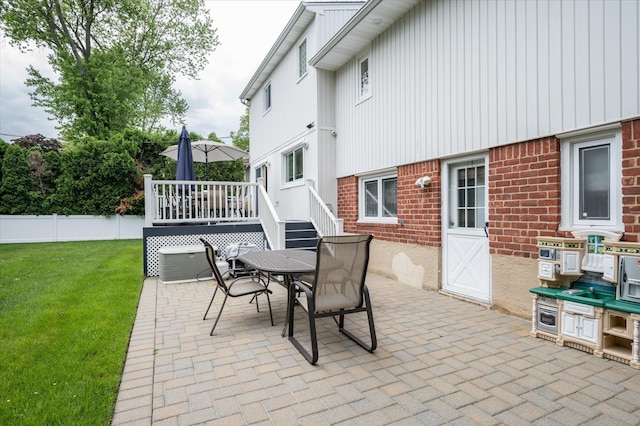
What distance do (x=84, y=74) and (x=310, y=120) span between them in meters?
15.6

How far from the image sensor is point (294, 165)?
10117mm

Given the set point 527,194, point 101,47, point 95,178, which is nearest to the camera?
point 527,194

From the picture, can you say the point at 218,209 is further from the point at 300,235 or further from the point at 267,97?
the point at 267,97

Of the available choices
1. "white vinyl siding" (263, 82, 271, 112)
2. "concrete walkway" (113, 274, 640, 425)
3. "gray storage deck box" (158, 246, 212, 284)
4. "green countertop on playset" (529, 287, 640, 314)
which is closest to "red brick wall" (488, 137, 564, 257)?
"green countertop on playset" (529, 287, 640, 314)

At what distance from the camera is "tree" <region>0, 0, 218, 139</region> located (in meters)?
16.7

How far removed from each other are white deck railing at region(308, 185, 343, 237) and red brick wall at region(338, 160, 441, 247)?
855 millimetres

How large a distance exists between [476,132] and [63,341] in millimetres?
5788

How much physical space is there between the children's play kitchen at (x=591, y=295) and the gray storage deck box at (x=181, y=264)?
5846 millimetres

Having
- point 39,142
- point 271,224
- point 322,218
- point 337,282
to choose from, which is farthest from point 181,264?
point 39,142

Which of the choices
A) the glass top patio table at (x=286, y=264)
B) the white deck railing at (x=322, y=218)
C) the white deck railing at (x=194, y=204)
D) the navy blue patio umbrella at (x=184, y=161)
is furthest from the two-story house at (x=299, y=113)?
the glass top patio table at (x=286, y=264)

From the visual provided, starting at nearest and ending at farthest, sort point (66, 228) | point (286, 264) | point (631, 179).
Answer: point (631, 179) < point (286, 264) < point (66, 228)

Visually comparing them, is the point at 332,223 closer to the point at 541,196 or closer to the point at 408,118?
the point at 408,118

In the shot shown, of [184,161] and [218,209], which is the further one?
[218,209]

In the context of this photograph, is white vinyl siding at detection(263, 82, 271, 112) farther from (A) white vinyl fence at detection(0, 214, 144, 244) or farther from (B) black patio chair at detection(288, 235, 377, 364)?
(B) black patio chair at detection(288, 235, 377, 364)
